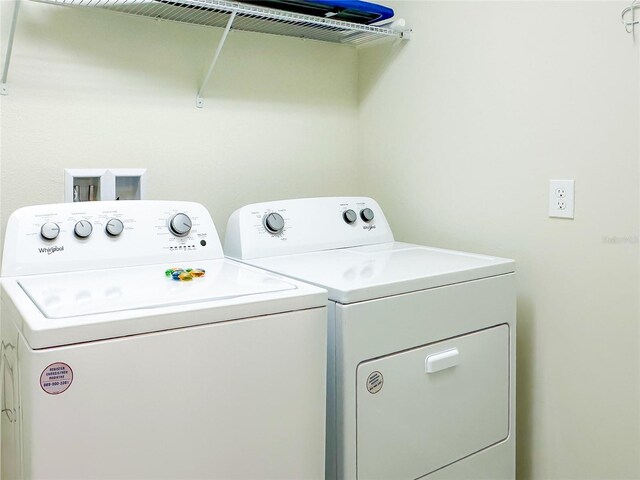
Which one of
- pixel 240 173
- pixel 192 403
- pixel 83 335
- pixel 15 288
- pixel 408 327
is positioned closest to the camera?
pixel 83 335

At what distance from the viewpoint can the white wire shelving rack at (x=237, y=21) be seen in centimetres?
162

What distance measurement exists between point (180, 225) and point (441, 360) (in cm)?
78

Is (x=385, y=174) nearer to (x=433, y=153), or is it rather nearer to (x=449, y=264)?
(x=433, y=153)

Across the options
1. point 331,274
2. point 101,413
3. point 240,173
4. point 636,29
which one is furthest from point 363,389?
point 636,29

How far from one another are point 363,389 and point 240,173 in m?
A: 0.99

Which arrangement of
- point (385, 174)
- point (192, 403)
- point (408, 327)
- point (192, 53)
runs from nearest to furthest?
point (192, 403)
point (408, 327)
point (192, 53)
point (385, 174)

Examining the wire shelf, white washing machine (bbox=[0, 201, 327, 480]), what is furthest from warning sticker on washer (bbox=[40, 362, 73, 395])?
the wire shelf

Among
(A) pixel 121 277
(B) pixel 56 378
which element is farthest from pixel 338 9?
(B) pixel 56 378

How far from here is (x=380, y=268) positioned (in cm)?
154

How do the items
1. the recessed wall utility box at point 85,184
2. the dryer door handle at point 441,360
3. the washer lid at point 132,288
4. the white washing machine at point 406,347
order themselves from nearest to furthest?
the washer lid at point 132,288 → the white washing machine at point 406,347 → the dryer door handle at point 441,360 → the recessed wall utility box at point 85,184

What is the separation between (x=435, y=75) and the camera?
1982mm

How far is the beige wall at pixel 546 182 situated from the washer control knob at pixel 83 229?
114 cm

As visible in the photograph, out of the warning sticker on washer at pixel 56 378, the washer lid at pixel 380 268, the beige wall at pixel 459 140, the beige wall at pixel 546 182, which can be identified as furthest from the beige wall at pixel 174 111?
the warning sticker on washer at pixel 56 378

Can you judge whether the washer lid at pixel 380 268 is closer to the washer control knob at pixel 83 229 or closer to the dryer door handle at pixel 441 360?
the dryer door handle at pixel 441 360
